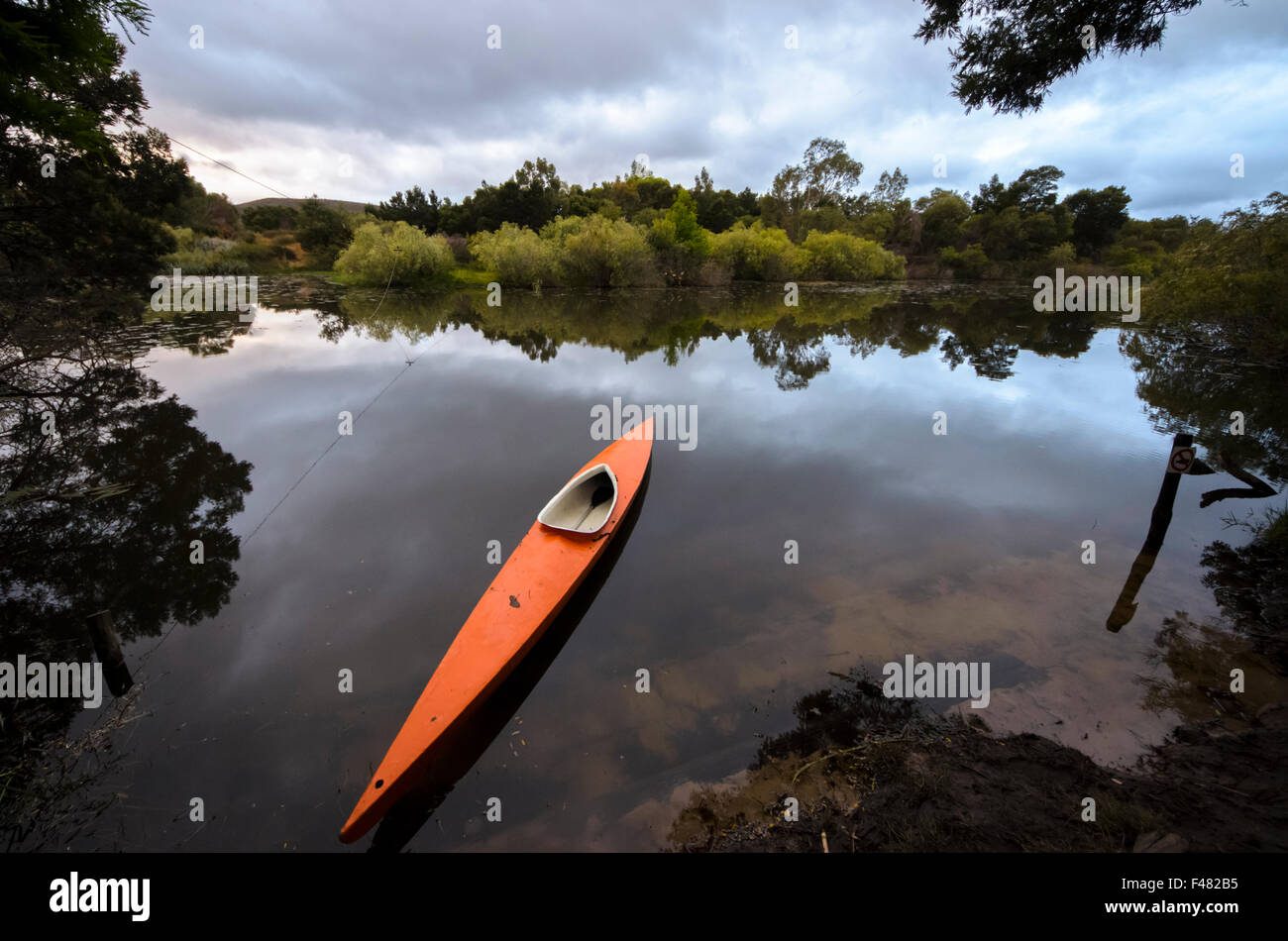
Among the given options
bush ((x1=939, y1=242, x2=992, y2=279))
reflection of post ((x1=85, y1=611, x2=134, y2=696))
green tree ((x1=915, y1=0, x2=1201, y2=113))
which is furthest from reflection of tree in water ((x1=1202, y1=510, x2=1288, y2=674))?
bush ((x1=939, y1=242, x2=992, y2=279))

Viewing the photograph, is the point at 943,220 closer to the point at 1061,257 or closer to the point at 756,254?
the point at 1061,257

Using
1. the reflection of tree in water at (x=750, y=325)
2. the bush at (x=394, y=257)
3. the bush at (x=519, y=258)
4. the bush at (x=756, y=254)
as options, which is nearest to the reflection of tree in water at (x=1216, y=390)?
the reflection of tree in water at (x=750, y=325)

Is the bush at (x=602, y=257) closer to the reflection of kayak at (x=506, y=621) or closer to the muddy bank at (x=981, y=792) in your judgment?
the reflection of kayak at (x=506, y=621)

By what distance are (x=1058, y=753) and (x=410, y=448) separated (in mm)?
8768

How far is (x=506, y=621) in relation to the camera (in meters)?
4.01

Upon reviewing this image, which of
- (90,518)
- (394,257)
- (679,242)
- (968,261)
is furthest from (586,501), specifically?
(968,261)

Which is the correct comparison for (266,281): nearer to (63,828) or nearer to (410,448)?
(410,448)

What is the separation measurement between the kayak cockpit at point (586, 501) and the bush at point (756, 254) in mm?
34783

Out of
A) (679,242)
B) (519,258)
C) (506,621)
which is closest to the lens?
(506,621)

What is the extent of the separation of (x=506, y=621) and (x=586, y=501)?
2475 millimetres

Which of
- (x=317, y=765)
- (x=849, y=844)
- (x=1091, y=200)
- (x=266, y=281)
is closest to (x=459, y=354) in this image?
(x=317, y=765)

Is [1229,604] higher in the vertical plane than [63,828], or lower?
higher

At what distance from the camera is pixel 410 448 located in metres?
8.24

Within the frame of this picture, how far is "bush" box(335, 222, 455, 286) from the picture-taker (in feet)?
97.1
